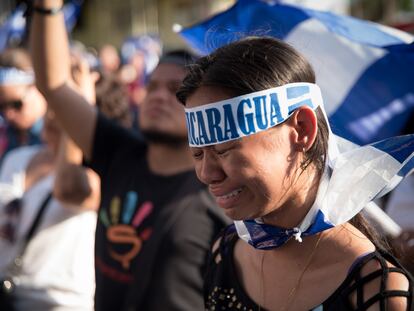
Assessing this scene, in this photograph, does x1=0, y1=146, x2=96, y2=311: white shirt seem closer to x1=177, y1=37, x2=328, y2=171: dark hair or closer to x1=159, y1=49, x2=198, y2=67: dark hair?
x1=159, y1=49, x2=198, y2=67: dark hair

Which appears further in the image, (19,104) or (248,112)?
(19,104)

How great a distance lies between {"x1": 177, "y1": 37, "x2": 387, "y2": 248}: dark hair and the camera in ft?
5.87

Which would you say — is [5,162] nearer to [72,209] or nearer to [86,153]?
[72,209]

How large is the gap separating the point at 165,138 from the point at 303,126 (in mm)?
1377

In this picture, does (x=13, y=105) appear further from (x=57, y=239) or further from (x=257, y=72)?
(x=257, y=72)

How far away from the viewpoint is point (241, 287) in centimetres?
198

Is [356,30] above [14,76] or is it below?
above

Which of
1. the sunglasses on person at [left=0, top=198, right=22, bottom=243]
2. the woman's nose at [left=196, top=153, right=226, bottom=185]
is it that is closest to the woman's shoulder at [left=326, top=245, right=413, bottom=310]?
the woman's nose at [left=196, top=153, right=226, bottom=185]

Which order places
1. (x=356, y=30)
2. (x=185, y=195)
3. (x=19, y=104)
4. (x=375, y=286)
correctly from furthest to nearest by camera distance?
(x=19, y=104), (x=356, y=30), (x=185, y=195), (x=375, y=286)

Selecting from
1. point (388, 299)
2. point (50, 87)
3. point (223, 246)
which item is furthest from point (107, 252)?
point (388, 299)

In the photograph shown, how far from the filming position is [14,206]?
147 inches

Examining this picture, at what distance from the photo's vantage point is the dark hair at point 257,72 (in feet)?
5.87

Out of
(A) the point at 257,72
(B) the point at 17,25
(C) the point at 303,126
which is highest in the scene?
(A) the point at 257,72

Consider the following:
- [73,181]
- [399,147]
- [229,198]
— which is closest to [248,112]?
[229,198]
